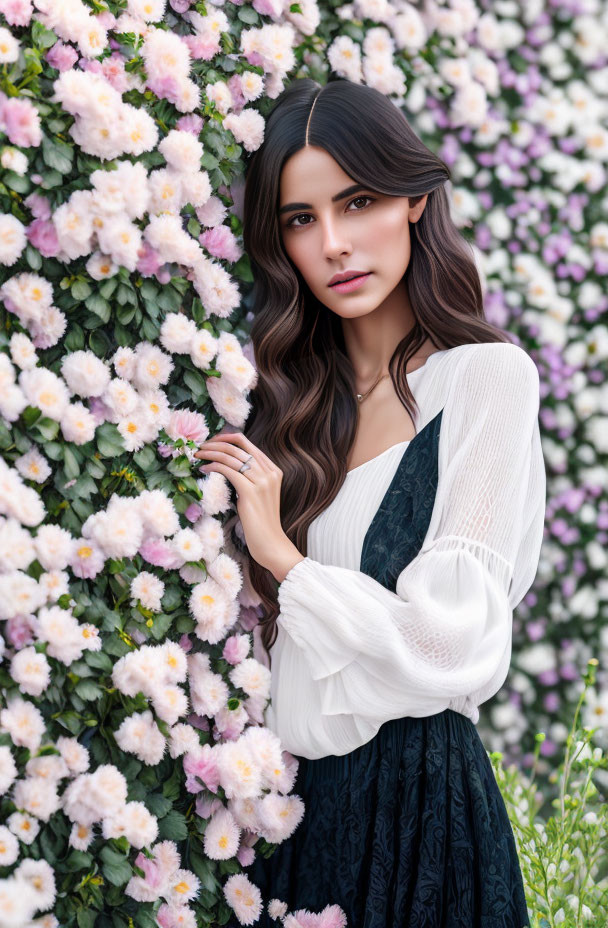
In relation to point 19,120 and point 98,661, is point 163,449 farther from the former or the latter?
point 19,120

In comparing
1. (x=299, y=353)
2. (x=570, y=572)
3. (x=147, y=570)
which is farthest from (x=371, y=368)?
(x=570, y=572)

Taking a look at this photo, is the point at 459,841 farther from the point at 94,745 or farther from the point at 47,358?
the point at 47,358

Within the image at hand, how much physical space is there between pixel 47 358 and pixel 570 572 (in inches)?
92.9

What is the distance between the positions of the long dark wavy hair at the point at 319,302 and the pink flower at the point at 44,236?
58 cm

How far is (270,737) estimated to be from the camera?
185 cm

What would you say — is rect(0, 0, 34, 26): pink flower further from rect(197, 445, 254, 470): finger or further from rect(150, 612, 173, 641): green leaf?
rect(150, 612, 173, 641): green leaf

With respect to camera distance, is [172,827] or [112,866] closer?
[112,866]

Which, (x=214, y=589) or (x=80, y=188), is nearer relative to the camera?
(x=80, y=188)

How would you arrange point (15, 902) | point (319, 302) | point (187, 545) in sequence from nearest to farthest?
1. point (15, 902)
2. point (187, 545)
3. point (319, 302)

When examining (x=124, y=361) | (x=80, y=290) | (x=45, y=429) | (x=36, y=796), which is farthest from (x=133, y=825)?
(x=80, y=290)

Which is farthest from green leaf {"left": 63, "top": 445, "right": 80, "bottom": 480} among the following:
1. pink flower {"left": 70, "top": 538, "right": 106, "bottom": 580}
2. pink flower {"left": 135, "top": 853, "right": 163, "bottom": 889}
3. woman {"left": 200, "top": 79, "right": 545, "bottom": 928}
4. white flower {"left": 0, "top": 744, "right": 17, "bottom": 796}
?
pink flower {"left": 135, "top": 853, "right": 163, "bottom": 889}

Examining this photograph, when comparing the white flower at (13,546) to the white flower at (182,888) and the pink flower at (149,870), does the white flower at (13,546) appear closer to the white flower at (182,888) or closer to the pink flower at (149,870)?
the pink flower at (149,870)

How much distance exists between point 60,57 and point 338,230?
0.66 meters

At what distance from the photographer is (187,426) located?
1.78m
